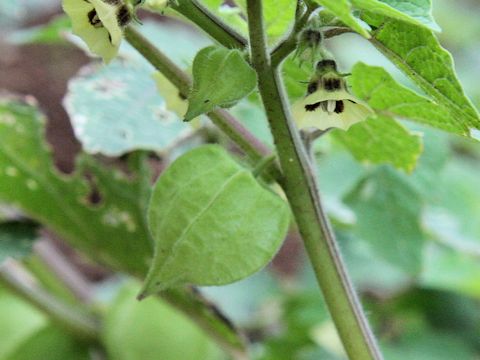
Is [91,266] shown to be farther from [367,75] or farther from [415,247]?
[367,75]

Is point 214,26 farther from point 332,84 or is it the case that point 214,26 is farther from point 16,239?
point 16,239

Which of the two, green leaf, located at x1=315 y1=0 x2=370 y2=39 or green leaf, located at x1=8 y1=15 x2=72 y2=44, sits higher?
green leaf, located at x1=315 y1=0 x2=370 y2=39

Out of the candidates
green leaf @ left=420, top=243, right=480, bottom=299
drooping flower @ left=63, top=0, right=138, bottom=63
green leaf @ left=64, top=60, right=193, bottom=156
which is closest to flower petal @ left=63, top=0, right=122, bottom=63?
drooping flower @ left=63, top=0, right=138, bottom=63

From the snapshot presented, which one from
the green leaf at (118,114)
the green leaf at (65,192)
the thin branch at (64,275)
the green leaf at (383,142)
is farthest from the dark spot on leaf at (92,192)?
the green leaf at (383,142)

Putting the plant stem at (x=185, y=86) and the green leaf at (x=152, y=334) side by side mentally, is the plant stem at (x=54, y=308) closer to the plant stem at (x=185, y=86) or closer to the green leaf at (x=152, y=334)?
the green leaf at (x=152, y=334)

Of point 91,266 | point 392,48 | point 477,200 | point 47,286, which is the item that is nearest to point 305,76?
point 392,48

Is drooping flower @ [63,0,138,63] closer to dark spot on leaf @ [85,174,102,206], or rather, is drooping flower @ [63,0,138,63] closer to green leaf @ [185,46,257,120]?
green leaf @ [185,46,257,120]
